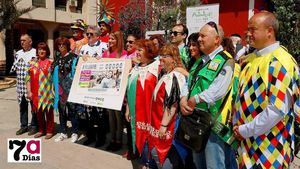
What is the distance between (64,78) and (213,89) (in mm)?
3285

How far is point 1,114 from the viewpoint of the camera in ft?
26.8

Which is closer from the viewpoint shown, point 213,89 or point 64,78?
point 213,89

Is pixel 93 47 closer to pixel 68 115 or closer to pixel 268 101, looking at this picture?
pixel 68 115

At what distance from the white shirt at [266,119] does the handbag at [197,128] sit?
44 cm

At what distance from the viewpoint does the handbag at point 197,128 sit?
2.84 meters

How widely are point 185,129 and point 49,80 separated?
3470 millimetres

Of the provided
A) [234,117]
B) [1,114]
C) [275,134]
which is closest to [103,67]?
[234,117]

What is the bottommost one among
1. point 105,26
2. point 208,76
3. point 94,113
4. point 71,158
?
point 71,158

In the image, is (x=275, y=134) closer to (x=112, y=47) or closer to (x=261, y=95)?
(x=261, y=95)

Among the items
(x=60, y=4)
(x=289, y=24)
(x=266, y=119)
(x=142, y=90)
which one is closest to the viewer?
(x=266, y=119)

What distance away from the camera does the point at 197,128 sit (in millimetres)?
2867

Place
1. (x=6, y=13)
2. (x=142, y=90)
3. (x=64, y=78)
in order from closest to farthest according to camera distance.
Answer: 1. (x=142, y=90)
2. (x=64, y=78)
3. (x=6, y=13)

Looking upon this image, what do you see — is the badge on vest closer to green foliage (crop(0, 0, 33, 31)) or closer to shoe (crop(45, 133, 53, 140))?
shoe (crop(45, 133, 53, 140))

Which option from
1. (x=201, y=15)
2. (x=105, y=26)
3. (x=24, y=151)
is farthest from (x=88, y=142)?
(x=201, y=15)
